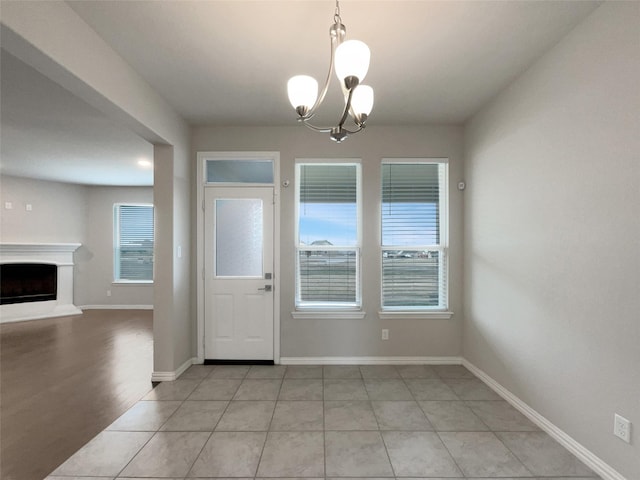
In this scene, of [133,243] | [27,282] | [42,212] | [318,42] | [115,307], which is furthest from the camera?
[133,243]

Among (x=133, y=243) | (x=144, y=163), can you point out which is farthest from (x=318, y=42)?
(x=133, y=243)

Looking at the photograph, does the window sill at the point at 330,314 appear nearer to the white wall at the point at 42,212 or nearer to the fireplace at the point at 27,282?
the fireplace at the point at 27,282

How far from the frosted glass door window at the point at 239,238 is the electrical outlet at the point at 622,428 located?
2.98 meters

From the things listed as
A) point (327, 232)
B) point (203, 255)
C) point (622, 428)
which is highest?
point (327, 232)

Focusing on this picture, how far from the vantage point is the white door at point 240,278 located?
337 centimetres

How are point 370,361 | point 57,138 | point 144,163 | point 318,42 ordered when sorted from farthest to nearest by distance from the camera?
point 144,163 → point 57,138 → point 370,361 → point 318,42

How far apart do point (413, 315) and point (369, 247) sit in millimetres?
919

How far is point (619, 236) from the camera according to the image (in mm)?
1626

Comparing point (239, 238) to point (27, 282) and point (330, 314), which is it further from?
point (27, 282)

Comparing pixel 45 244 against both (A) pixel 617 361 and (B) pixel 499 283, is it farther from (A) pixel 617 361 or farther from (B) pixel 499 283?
(A) pixel 617 361

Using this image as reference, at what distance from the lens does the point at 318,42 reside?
2.01 m

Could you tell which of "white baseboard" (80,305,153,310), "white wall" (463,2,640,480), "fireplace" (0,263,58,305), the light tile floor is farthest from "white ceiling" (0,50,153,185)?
"white wall" (463,2,640,480)

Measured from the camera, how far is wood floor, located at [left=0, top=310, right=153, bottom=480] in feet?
6.45

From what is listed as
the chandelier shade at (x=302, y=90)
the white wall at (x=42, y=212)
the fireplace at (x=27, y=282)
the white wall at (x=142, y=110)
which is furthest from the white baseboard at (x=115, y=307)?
the chandelier shade at (x=302, y=90)
